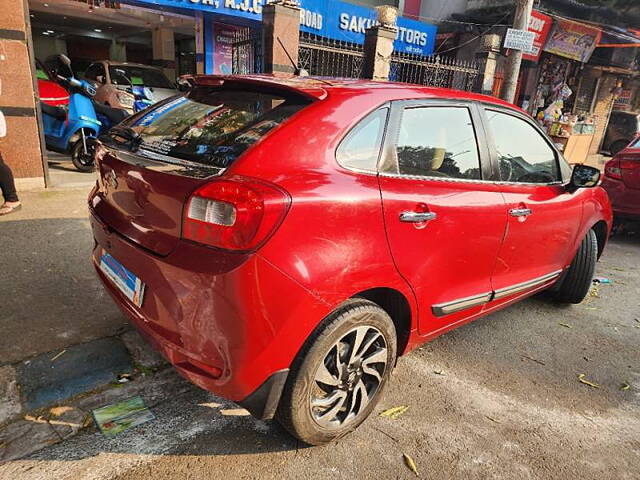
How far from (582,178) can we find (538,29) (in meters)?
11.8

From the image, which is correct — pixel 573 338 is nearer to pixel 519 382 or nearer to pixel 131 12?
pixel 519 382

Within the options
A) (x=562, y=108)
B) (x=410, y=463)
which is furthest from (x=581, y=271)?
(x=562, y=108)

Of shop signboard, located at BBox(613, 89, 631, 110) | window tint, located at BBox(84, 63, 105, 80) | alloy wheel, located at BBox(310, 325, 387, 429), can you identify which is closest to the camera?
alloy wheel, located at BBox(310, 325, 387, 429)

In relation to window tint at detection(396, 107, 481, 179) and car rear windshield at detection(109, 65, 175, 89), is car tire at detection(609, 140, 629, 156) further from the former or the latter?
window tint at detection(396, 107, 481, 179)

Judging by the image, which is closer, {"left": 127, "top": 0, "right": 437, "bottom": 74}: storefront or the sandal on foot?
the sandal on foot

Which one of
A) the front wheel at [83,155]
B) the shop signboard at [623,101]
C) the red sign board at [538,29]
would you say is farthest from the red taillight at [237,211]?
the shop signboard at [623,101]

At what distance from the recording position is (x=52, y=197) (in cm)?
585

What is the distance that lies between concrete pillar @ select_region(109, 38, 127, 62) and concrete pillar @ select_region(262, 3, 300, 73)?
16256 mm

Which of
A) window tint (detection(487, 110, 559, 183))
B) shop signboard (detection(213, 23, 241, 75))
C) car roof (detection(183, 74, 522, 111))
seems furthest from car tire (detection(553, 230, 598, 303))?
shop signboard (detection(213, 23, 241, 75))

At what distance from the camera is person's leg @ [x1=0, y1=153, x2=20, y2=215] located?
494 cm

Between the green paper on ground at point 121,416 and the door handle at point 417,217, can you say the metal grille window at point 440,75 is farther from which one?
the green paper on ground at point 121,416

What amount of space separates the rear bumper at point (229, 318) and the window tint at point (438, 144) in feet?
3.05

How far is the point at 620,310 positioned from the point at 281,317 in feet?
12.1

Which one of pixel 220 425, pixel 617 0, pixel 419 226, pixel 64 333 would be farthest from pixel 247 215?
pixel 617 0
